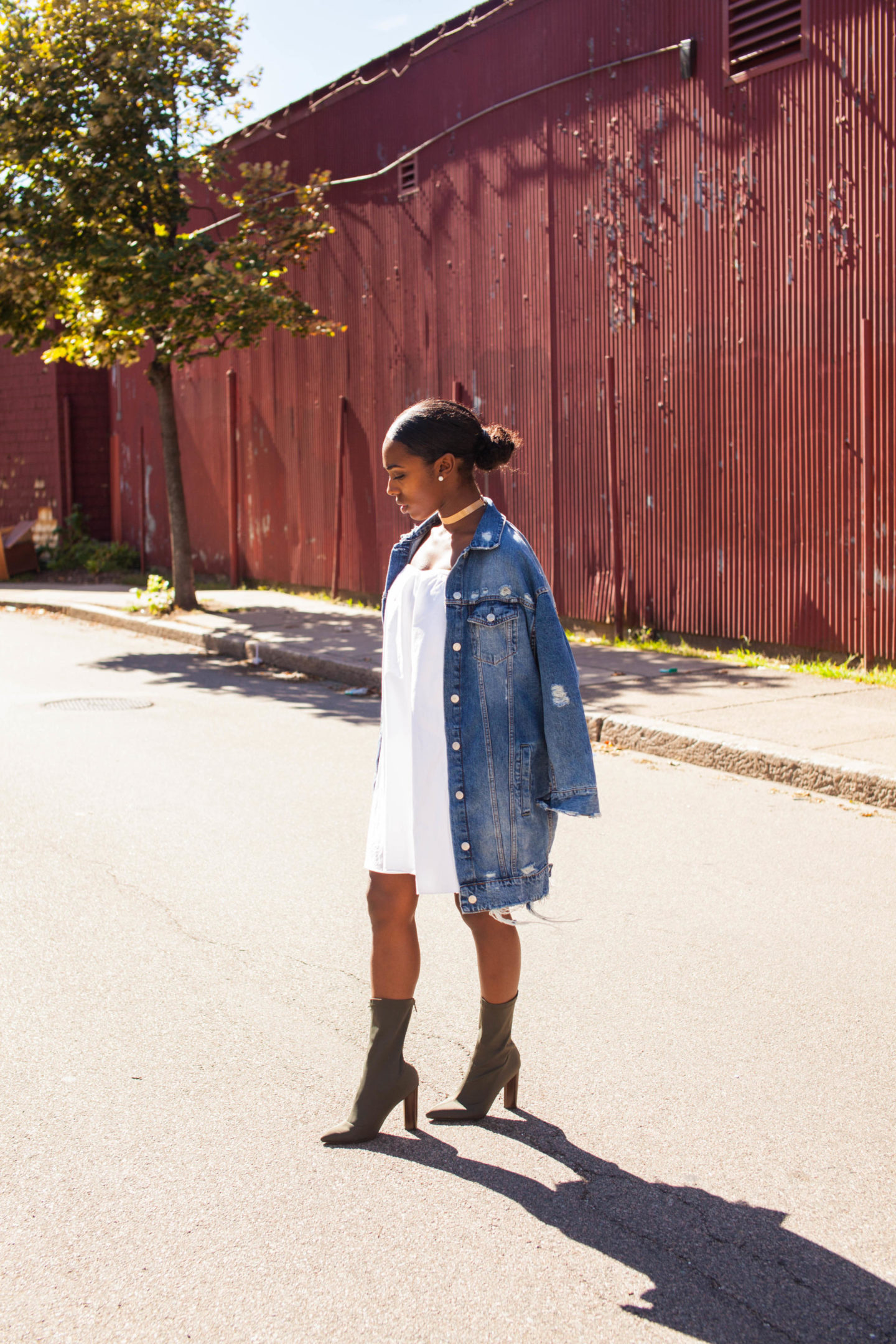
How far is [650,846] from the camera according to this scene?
20.0 feet

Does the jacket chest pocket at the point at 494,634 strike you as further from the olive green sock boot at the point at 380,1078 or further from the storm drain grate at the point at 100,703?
the storm drain grate at the point at 100,703

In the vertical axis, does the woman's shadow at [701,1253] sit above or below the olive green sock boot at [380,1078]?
below

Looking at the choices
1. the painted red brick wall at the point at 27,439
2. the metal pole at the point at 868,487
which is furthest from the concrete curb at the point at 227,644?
the painted red brick wall at the point at 27,439

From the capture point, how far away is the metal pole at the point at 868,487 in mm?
9500

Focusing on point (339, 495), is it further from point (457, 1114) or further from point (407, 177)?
point (457, 1114)

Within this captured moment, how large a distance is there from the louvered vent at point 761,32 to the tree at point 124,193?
540 centimetres

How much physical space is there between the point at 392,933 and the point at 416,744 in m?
0.48

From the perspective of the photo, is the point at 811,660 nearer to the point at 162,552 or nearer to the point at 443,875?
the point at 443,875

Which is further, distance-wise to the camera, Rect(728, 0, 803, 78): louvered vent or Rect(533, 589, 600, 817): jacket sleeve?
Rect(728, 0, 803, 78): louvered vent

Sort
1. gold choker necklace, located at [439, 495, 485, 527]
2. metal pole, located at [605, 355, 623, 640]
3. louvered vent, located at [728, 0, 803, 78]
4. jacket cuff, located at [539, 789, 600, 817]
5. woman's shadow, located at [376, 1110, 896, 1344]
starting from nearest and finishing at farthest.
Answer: woman's shadow, located at [376, 1110, 896, 1344], jacket cuff, located at [539, 789, 600, 817], gold choker necklace, located at [439, 495, 485, 527], louvered vent, located at [728, 0, 803, 78], metal pole, located at [605, 355, 623, 640]

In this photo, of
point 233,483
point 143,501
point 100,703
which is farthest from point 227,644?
point 143,501

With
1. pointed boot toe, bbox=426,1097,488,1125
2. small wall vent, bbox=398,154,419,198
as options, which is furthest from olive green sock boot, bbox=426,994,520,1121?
small wall vent, bbox=398,154,419,198

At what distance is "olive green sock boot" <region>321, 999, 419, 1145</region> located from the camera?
333 centimetres

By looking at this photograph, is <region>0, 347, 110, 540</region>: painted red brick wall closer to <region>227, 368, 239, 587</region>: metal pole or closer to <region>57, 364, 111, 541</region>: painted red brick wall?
<region>57, 364, 111, 541</region>: painted red brick wall
